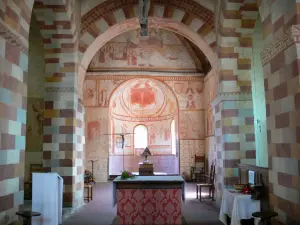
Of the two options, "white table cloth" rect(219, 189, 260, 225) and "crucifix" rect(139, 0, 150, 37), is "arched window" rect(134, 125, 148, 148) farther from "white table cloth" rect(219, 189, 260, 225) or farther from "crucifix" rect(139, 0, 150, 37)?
"white table cloth" rect(219, 189, 260, 225)

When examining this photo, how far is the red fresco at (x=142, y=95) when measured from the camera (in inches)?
674

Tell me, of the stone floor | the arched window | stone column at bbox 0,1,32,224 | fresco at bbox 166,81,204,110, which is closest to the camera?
stone column at bbox 0,1,32,224

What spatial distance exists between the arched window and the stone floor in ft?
25.4

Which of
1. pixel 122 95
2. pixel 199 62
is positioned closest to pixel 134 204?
pixel 199 62

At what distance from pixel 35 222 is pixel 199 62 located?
37.0ft

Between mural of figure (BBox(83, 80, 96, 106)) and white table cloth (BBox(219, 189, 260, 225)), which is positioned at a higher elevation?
mural of figure (BBox(83, 80, 96, 106))

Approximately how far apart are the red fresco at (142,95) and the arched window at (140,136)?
1525 millimetres

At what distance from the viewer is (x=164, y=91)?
15969 millimetres

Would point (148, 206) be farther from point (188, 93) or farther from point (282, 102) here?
point (188, 93)

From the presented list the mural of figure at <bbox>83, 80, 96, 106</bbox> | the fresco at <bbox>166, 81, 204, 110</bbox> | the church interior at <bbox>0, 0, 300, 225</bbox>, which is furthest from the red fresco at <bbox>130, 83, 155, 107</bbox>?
the mural of figure at <bbox>83, 80, 96, 106</bbox>

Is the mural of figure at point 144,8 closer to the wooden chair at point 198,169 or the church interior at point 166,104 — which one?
the church interior at point 166,104

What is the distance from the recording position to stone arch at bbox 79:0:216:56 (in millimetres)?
9023

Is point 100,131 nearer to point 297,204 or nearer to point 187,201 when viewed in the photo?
point 187,201

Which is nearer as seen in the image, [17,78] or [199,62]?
[17,78]
